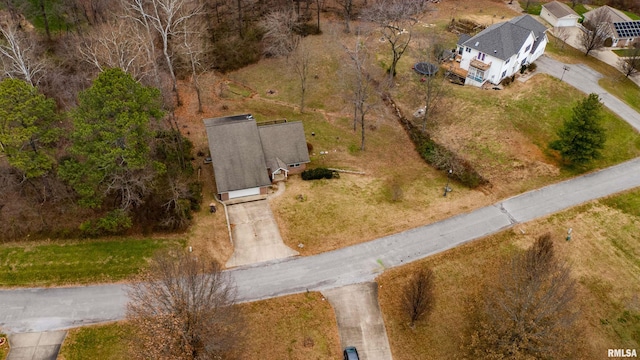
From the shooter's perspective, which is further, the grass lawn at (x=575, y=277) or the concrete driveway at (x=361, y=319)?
A: the grass lawn at (x=575, y=277)

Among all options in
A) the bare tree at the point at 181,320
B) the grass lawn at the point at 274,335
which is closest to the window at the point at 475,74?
the grass lawn at the point at 274,335

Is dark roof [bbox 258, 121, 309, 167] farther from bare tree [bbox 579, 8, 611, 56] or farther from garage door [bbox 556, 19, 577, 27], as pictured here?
garage door [bbox 556, 19, 577, 27]

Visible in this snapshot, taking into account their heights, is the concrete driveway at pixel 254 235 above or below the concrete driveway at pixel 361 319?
above

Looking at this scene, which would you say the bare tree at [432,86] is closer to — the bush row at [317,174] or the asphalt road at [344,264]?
the bush row at [317,174]

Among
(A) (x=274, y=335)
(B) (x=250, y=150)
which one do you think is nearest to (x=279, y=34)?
(B) (x=250, y=150)

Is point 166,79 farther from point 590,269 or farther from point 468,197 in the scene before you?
point 590,269

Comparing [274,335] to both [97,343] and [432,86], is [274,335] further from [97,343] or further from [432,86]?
[432,86]

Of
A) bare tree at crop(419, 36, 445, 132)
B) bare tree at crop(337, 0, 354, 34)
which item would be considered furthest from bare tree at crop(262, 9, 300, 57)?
bare tree at crop(419, 36, 445, 132)
